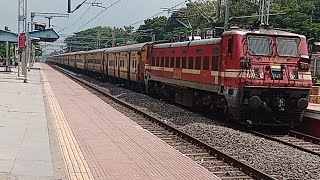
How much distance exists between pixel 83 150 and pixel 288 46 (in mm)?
7984

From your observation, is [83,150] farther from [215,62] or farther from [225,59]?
[215,62]

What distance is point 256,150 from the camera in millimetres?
12398

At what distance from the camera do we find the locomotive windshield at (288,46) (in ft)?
54.0

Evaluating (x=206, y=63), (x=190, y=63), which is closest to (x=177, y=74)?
(x=190, y=63)

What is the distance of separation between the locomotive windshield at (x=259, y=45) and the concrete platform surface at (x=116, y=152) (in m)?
4.15

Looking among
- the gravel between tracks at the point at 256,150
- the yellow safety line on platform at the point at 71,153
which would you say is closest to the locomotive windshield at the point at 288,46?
the gravel between tracks at the point at 256,150

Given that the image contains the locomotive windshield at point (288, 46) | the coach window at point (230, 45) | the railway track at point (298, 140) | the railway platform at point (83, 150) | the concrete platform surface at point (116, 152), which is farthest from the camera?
the locomotive windshield at point (288, 46)

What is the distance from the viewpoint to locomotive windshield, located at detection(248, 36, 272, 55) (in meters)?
16.2

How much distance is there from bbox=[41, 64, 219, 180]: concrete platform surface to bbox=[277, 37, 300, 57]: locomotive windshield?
497 cm

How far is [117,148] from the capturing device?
12.2 m

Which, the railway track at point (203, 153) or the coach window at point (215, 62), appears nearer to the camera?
the railway track at point (203, 153)

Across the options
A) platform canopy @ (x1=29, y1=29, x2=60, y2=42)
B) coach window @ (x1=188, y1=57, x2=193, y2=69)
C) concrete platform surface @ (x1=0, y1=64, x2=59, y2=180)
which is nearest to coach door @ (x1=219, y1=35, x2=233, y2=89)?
coach window @ (x1=188, y1=57, x2=193, y2=69)

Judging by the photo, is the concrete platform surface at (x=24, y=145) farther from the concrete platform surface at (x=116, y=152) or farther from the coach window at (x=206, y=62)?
the coach window at (x=206, y=62)

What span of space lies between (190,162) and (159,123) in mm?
6820
